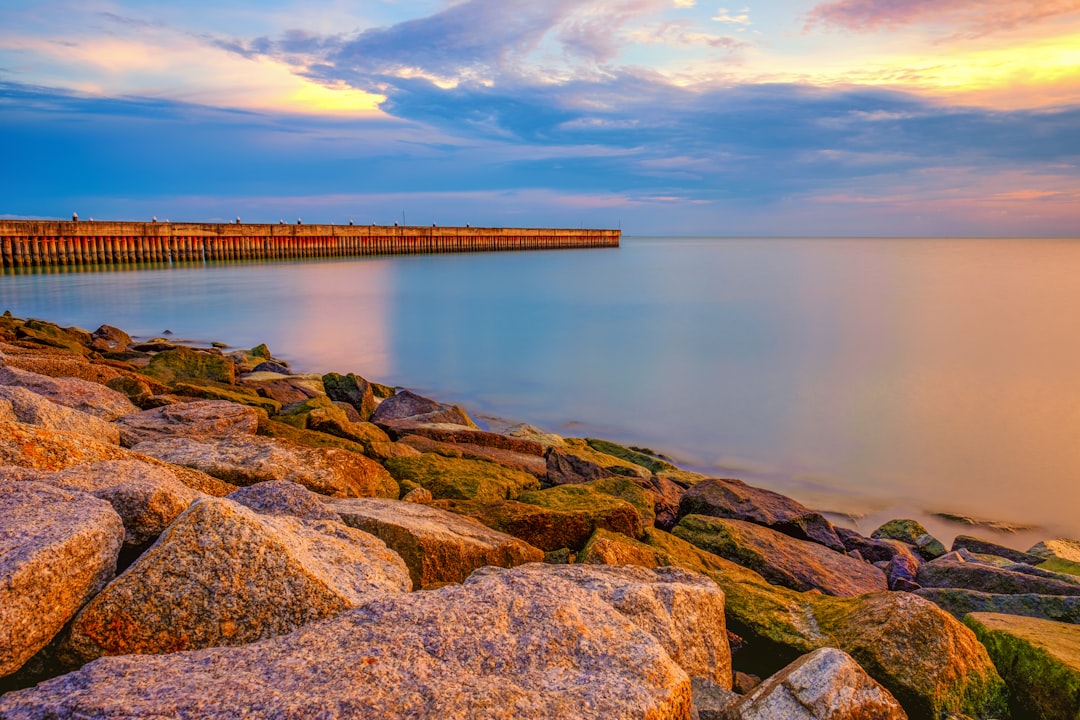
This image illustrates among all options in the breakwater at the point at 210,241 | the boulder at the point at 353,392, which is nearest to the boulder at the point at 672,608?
the boulder at the point at 353,392

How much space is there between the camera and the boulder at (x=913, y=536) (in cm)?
679

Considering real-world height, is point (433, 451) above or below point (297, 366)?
above

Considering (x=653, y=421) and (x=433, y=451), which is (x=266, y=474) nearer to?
(x=433, y=451)

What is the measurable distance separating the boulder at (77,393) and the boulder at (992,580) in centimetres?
646

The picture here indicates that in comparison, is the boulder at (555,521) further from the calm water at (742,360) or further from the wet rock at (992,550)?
the calm water at (742,360)

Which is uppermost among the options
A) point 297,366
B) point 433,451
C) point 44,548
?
point 44,548

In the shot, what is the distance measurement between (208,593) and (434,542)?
1264 millimetres

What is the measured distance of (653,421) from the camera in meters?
12.2

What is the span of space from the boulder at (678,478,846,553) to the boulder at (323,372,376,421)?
217 inches

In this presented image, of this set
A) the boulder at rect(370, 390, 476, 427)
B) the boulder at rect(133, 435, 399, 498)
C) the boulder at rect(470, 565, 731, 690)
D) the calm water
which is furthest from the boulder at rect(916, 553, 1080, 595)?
the boulder at rect(370, 390, 476, 427)

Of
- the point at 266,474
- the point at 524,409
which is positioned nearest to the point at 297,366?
the point at 524,409

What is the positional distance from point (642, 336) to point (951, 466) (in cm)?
1285

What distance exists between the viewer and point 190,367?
1119 centimetres

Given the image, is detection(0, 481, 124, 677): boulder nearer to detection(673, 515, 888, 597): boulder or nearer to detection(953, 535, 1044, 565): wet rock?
detection(673, 515, 888, 597): boulder
